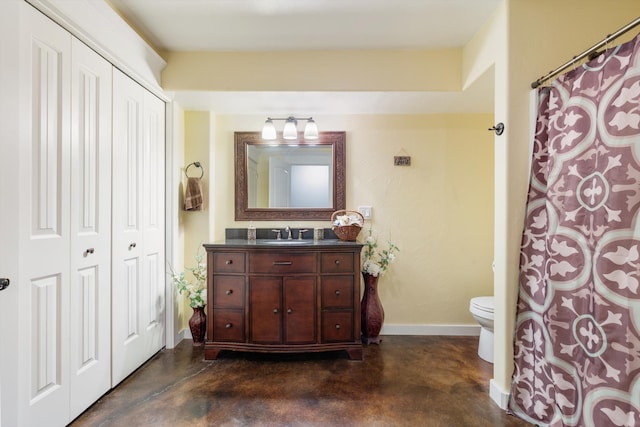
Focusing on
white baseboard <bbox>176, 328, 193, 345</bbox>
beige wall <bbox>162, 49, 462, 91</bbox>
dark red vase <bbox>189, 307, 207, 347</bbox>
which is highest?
beige wall <bbox>162, 49, 462, 91</bbox>

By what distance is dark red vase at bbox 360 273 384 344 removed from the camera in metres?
2.48

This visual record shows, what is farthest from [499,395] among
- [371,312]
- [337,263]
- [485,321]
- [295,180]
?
[295,180]

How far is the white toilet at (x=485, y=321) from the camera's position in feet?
6.88

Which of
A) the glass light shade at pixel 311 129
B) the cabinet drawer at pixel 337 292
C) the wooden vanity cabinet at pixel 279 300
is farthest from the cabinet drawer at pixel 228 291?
the glass light shade at pixel 311 129

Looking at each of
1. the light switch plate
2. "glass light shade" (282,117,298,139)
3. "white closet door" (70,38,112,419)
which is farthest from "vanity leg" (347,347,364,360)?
"glass light shade" (282,117,298,139)

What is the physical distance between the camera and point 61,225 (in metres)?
1.43

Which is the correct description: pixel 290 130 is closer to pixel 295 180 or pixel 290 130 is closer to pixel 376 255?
pixel 295 180

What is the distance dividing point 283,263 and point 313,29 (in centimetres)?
157

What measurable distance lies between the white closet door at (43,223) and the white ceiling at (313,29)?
595 mm

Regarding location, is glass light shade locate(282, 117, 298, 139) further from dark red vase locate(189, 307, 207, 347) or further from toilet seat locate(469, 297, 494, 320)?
toilet seat locate(469, 297, 494, 320)

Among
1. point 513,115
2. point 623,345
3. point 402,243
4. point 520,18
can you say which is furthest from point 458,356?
point 520,18

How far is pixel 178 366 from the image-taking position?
6.92 feet

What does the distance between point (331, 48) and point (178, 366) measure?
2506 millimetres

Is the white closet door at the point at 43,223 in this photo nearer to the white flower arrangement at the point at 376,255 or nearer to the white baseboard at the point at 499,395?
the white flower arrangement at the point at 376,255
